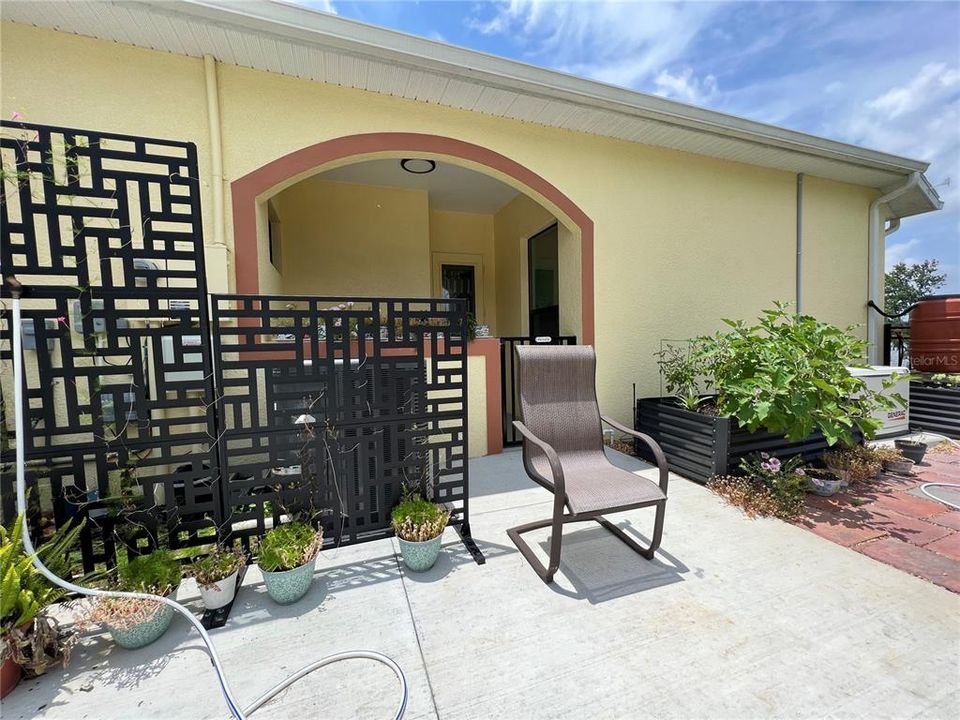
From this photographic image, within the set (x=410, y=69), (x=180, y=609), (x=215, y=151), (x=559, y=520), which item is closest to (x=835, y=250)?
(x=410, y=69)

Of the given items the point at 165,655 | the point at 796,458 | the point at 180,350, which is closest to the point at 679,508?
the point at 796,458

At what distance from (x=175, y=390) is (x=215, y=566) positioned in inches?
39.8

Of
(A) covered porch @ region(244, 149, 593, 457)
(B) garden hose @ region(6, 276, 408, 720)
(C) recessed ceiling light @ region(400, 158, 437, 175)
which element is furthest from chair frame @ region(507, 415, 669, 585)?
(C) recessed ceiling light @ region(400, 158, 437, 175)

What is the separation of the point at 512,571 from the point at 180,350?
7.36 ft

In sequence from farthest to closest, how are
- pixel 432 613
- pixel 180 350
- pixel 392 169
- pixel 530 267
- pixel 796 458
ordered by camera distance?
pixel 530 267 → pixel 392 169 → pixel 796 458 → pixel 180 350 → pixel 432 613

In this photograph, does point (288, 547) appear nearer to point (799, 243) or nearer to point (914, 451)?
point (914, 451)

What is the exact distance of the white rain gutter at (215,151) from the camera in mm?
3146

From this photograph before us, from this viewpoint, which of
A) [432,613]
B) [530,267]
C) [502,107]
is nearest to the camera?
[432,613]

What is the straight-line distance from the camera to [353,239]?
228 inches

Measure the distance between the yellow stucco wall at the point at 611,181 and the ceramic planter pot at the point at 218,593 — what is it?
9.05 feet

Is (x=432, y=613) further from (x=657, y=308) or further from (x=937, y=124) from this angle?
(x=937, y=124)

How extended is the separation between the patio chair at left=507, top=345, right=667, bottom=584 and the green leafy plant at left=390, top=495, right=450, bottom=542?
574mm

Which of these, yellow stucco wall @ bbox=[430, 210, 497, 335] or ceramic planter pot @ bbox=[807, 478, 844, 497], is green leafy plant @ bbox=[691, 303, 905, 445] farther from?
yellow stucco wall @ bbox=[430, 210, 497, 335]

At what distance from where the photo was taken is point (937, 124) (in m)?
4.28
